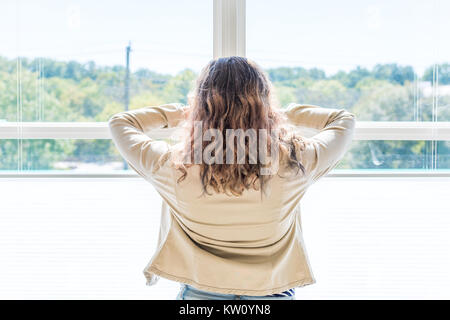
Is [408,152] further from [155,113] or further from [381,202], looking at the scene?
[155,113]

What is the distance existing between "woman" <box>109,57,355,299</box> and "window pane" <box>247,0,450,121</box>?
48 cm

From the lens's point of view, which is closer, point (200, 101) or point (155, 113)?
point (200, 101)

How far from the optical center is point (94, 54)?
1515 mm

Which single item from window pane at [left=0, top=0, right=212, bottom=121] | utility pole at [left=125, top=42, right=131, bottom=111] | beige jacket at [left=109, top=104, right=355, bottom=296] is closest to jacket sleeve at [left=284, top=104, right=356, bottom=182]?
beige jacket at [left=109, top=104, right=355, bottom=296]

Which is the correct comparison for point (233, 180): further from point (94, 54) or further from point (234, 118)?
point (94, 54)

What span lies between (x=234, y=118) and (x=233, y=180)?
0.52 feet

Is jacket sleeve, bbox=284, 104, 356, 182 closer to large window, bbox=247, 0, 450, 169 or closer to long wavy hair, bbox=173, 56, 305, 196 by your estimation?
long wavy hair, bbox=173, 56, 305, 196

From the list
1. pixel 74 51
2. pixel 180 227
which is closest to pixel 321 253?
pixel 180 227

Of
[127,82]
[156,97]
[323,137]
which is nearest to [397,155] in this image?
[323,137]

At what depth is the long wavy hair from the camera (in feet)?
3.13

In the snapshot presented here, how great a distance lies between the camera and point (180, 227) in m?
1.07

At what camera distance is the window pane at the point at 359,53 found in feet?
4.92

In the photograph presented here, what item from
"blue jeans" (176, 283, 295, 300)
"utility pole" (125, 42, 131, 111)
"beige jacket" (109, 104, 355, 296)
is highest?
"utility pole" (125, 42, 131, 111)

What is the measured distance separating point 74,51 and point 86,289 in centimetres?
96
